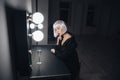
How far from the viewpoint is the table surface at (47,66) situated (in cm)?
195

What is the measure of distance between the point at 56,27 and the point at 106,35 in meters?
6.99

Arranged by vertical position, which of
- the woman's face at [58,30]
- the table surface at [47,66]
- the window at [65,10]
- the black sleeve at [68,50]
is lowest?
the table surface at [47,66]

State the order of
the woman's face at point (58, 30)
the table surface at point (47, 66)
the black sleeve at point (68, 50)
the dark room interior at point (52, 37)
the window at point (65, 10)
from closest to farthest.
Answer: the dark room interior at point (52, 37) < the table surface at point (47, 66) < the black sleeve at point (68, 50) < the woman's face at point (58, 30) < the window at point (65, 10)

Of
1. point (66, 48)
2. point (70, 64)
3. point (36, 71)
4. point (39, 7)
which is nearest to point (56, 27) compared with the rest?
point (66, 48)

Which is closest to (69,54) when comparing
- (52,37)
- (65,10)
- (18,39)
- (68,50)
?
(68,50)

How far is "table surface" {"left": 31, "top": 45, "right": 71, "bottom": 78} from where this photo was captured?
6.39 feet

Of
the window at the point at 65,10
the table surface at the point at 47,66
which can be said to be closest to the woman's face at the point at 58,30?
the table surface at the point at 47,66

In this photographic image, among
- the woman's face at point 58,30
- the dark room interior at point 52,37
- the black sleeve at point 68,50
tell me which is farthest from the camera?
the woman's face at point 58,30

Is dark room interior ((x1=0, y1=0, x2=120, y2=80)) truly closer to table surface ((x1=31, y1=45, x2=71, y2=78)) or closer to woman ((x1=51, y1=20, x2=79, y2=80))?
table surface ((x1=31, y1=45, x2=71, y2=78))

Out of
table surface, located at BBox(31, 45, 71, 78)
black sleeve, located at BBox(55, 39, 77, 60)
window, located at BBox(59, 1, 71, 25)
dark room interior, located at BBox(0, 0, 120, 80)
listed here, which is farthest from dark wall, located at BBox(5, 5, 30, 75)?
window, located at BBox(59, 1, 71, 25)

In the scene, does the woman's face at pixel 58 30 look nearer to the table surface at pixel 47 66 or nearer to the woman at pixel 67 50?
the woman at pixel 67 50

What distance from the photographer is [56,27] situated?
7.93ft

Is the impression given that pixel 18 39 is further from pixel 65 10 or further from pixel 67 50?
pixel 65 10

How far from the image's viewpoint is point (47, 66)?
216cm
